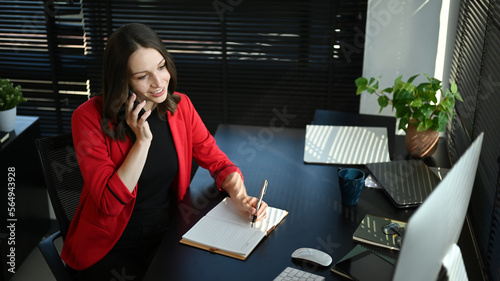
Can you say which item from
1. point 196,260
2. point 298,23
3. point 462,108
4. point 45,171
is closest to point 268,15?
point 298,23

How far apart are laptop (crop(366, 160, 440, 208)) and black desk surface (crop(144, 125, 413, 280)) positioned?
0.12ft

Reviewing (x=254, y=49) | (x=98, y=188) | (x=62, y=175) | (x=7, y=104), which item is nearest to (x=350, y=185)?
(x=98, y=188)

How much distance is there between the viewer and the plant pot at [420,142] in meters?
2.20

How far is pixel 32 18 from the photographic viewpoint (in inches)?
131

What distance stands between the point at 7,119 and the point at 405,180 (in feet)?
6.63

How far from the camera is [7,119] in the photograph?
281 cm

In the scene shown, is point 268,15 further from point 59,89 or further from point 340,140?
point 59,89

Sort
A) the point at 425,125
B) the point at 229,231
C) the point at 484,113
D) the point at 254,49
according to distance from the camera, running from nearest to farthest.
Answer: the point at 229,231 < the point at 484,113 < the point at 425,125 < the point at 254,49

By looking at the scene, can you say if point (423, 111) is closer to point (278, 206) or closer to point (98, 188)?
point (278, 206)

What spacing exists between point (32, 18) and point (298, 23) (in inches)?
64.5

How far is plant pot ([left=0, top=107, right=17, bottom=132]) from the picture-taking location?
9.13 feet

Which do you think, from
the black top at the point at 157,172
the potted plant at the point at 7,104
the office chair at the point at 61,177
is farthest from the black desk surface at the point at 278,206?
the potted plant at the point at 7,104

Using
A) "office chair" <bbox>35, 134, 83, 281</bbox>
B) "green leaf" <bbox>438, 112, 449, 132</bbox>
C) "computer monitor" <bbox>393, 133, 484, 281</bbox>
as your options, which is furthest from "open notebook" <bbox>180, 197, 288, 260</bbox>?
"green leaf" <bbox>438, 112, 449, 132</bbox>

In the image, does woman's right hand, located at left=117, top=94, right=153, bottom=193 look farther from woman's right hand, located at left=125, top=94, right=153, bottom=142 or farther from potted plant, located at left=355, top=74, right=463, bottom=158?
potted plant, located at left=355, top=74, right=463, bottom=158
